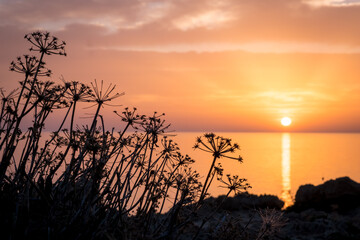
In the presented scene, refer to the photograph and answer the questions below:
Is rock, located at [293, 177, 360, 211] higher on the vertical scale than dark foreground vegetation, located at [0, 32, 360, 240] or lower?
lower

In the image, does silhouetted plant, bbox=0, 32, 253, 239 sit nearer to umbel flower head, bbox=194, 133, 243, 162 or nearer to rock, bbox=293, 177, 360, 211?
umbel flower head, bbox=194, 133, 243, 162

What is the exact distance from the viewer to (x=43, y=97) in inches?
194

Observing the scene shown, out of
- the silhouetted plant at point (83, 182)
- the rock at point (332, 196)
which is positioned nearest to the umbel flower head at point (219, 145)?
the silhouetted plant at point (83, 182)

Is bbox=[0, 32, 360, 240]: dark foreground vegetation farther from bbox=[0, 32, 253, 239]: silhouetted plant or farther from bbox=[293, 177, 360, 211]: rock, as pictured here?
bbox=[293, 177, 360, 211]: rock

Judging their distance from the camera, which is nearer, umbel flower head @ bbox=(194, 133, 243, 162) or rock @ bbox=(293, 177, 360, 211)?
umbel flower head @ bbox=(194, 133, 243, 162)

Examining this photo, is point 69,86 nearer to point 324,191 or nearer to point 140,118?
point 140,118

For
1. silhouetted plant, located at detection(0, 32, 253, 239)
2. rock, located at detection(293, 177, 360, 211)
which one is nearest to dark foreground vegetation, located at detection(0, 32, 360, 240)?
silhouetted plant, located at detection(0, 32, 253, 239)

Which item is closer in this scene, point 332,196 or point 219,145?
point 219,145

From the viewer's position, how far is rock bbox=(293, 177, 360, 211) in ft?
70.4

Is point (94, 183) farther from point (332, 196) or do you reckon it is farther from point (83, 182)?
point (332, 196)

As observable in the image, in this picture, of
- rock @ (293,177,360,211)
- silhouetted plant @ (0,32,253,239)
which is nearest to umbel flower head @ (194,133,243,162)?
silhouetted plant @ (0,32,253,239)

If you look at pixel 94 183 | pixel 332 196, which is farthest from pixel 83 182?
pixel 332 196

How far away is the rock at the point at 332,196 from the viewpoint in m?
21.5

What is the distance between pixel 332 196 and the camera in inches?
869
